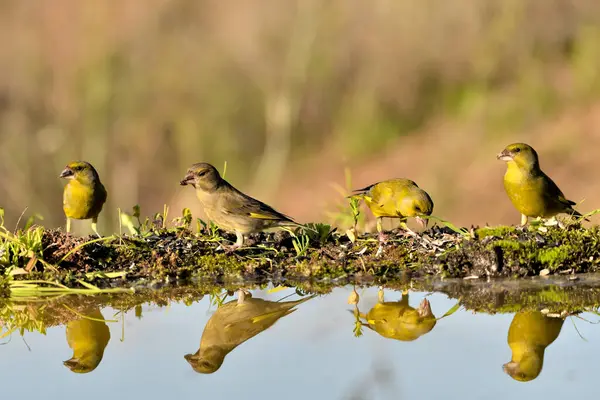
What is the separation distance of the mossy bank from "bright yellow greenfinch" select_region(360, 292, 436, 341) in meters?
0.94

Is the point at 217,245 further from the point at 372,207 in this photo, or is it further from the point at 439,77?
the point at 439,77

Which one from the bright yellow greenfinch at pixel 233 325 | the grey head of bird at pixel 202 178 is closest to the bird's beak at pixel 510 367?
the bright yellow greenfinch at pixel 233 325

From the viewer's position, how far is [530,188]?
810 centimetres

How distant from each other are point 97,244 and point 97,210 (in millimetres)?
1150

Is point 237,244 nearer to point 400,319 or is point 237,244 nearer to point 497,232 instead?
point 497,232

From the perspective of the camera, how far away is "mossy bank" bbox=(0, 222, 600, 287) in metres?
6.69

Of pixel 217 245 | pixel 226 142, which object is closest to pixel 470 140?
pixel 226 142

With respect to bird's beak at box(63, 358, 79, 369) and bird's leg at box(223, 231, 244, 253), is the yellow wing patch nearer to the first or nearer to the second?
bird's leg at box(223, 231, 244, 253)

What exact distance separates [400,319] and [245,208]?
263 cm

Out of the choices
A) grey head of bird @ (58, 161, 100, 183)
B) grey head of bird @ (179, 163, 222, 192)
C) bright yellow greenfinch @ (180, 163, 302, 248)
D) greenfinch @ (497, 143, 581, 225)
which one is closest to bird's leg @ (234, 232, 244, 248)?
bright yellow greenfinch @ (180, 163, 302, 248)

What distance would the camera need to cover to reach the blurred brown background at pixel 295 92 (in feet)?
52.5

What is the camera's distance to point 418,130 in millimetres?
17453

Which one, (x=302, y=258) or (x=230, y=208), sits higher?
(x=230, y=208)

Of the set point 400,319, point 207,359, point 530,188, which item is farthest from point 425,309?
point 530,188
